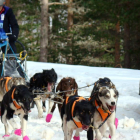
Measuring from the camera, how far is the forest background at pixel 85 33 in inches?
800

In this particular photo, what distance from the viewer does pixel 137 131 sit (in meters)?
6.01

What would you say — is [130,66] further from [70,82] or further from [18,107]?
[18,107]

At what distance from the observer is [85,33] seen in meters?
24.1

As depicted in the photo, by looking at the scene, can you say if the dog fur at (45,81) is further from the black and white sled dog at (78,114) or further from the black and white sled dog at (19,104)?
the black and white sled dog at (78,114)

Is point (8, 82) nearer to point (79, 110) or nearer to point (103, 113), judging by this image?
point (103, 113)

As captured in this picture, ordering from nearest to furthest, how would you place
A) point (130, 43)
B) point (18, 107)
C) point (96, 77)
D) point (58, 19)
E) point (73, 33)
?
point (18, 107)
point (96, 77)
point (130, 43)
point (73, 33)
point (58, 19)

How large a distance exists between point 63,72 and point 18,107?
306 inches

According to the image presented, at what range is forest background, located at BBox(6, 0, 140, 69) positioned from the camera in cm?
2032

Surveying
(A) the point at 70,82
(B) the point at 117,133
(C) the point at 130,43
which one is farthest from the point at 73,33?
(B) the point at 117,133

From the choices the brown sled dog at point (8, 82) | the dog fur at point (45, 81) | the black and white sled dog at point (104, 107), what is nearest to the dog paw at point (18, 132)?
the black and white sled dog at point (104, 107)

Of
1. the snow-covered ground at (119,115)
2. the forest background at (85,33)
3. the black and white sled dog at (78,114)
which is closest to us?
the black and white sled dog at (78,114)

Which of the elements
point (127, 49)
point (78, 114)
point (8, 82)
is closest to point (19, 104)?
point (78, 114)

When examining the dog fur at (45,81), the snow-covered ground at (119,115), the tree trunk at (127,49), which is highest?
the tree trunk at (127,49)

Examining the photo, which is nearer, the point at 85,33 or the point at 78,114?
the point at 78,114
